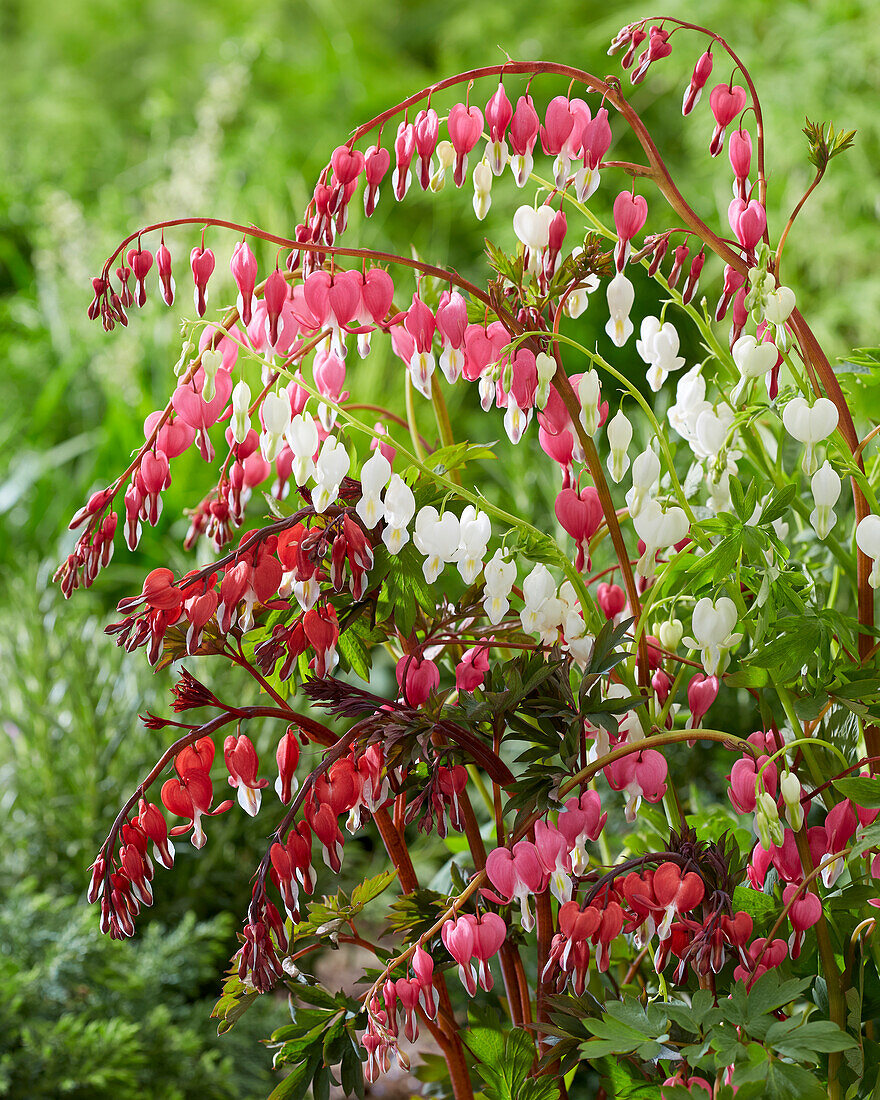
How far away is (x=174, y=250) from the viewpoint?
283 centimetres

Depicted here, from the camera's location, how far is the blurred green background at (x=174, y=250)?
1056 mm

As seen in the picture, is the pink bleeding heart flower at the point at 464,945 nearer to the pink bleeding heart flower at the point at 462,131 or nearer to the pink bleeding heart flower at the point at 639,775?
the pink bleeding heart flower at the point at 639,775

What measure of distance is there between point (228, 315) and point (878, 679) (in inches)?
17.0

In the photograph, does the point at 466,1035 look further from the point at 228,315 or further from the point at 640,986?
the point at 228,315

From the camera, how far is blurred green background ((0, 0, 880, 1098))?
1056mm

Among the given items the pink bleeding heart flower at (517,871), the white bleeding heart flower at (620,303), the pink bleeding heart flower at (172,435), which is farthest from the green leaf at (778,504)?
the pink bleeding heart flower at (172,435)

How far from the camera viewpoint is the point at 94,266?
271 centimetres

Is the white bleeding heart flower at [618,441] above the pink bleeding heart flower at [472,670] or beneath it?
above

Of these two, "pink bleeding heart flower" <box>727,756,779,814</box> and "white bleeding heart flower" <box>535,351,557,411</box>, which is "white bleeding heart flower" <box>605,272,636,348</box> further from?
"pink bleeding heart flower" <box>727,756,779,814</box>

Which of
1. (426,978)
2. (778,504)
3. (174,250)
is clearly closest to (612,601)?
(778,504)

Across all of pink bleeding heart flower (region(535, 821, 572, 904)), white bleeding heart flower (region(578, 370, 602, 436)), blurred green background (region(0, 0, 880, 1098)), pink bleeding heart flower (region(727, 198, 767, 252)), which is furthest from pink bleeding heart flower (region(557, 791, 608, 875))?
blurred green background (region(0, 0, 880, 1098))

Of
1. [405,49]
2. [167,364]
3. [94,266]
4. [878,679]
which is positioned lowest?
[878,679]

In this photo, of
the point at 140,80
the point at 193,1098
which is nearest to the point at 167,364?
the point at 193,1098

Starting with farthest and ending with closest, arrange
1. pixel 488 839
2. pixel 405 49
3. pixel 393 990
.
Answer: pixel 405 49
pixel 488 839
pixel 393 990
